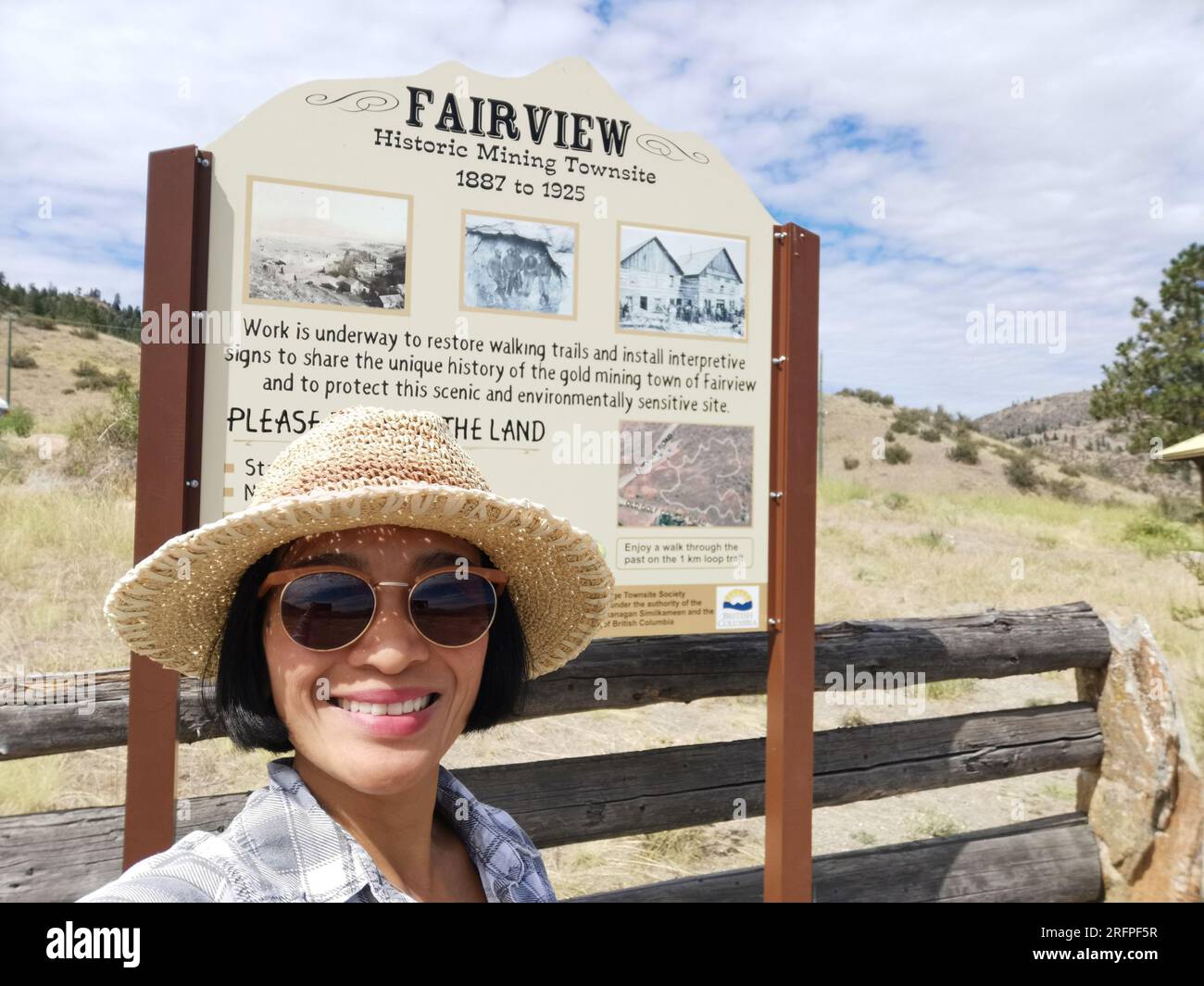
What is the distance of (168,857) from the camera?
111 centimetres

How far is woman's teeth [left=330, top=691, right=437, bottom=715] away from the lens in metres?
1.30

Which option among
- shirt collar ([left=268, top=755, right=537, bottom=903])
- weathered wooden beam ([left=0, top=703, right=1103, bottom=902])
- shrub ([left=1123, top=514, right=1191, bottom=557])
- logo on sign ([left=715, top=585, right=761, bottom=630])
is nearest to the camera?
shirt collar ([left=268, top=755, right=537, bottom=903])

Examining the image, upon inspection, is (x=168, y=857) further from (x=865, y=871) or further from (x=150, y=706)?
(x=865, y=871)

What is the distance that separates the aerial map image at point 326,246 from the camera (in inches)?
88.5

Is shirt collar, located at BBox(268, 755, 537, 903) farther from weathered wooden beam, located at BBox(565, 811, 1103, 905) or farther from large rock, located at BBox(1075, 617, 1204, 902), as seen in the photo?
large rock, located at BBox(1075, 617, 1204, 902)

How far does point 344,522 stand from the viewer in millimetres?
1329

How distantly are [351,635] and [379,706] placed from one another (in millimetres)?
123

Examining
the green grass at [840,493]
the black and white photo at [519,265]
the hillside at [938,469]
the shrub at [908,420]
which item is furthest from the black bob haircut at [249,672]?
the shrub at [908,420]

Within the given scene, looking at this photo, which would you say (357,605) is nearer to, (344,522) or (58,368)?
(344,522)

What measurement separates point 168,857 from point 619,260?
Answer: 207 cm

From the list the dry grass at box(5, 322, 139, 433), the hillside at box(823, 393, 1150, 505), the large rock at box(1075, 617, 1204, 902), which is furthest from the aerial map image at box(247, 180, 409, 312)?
the hillside at box(823, 393, 1150, 505)

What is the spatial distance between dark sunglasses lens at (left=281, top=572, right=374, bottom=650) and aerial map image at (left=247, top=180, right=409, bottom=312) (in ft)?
3.99

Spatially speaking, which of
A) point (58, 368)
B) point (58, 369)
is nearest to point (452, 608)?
point (58, 369)
